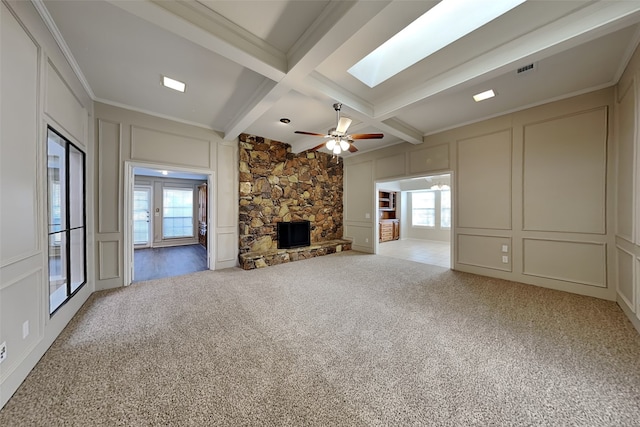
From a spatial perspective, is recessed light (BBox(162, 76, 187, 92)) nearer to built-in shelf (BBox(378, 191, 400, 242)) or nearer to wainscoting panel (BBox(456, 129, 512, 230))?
wainscoting panel (BBox(456, 129, 512, 230))

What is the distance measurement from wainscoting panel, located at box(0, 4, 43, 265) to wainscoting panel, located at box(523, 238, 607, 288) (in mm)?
5972

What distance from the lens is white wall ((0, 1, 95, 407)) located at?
1.51m

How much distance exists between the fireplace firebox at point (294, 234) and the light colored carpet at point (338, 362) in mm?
2360

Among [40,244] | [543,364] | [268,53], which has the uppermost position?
[268,53]

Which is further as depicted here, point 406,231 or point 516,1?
point 406,231

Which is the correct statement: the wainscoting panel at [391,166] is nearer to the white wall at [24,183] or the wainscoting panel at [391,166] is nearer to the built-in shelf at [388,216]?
the built-in shelf at [388,216]

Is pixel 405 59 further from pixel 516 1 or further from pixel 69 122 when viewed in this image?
pixel 69 122

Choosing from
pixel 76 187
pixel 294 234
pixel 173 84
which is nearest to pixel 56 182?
pixel 76 187

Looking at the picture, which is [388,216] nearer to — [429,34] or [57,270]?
[429,34]

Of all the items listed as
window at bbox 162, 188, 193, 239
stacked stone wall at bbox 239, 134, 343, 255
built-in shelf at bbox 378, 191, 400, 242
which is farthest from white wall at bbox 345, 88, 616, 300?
Result: window at bbox 162, 188, 193, 239

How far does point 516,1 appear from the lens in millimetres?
1878

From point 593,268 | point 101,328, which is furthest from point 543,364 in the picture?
point 101,328

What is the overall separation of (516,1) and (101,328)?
495 centimetres

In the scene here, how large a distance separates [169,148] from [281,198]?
2.45 m
